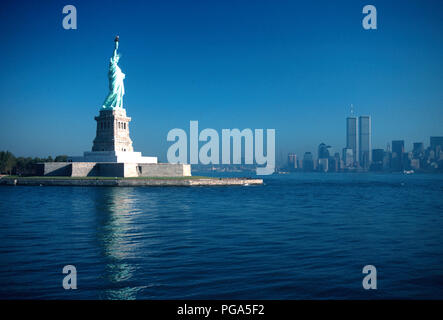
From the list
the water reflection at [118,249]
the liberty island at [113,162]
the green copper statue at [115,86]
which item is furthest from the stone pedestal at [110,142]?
the water reflection at [118,249]

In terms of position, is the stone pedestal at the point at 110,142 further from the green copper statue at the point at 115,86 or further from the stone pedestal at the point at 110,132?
the green copper statue at the point at 115,86

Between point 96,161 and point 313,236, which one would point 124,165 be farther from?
point 313,236

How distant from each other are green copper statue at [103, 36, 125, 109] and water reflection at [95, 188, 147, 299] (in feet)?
136

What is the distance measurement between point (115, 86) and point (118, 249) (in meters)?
55.4

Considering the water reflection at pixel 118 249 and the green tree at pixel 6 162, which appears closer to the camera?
the water reflection at pixel 118 249

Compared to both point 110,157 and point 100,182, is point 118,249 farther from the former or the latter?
point 110,157

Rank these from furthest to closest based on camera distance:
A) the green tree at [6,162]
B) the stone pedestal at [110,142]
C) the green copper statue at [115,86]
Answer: the green tree at [6,162], the green copper statue at [115,86], the stone pedestal at [110,142]

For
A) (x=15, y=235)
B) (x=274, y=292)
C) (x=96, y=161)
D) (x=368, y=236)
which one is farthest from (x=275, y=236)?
(x=96, y=161)

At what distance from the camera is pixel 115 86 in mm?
64688

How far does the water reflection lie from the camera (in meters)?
Result: 9.66

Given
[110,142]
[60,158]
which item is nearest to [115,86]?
[110,142]

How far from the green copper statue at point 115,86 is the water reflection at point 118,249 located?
4152cm

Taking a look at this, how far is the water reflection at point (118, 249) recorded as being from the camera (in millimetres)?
9664
